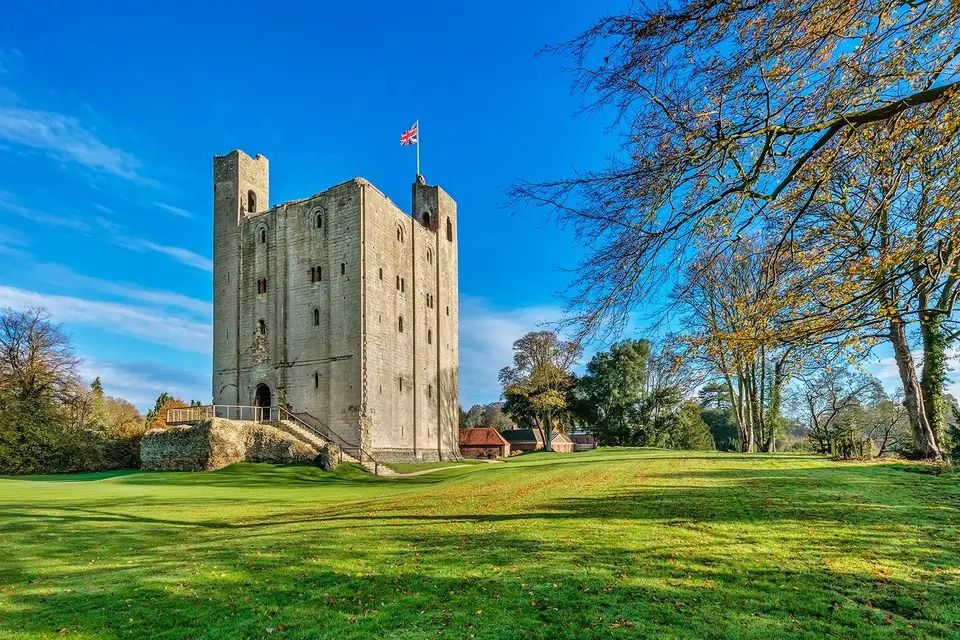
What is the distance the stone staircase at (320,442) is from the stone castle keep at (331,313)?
0.93 meters

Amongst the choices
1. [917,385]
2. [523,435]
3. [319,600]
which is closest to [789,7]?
[319,600]

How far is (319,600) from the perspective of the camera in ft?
17.4

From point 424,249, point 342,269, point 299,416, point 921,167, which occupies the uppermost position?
point 424,249

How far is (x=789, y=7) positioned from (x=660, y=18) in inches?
49.1

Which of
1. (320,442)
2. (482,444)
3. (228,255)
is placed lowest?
(482,444)

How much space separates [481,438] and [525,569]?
49.6m

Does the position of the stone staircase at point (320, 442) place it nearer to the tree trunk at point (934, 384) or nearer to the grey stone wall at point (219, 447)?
the grey stone wall at point (219, 447)

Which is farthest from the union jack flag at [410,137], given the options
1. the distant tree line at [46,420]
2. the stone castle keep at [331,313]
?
the distant tree line at [46,420]

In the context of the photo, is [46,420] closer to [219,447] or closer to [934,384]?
[219,447]

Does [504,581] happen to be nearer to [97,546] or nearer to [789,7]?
[789,7]

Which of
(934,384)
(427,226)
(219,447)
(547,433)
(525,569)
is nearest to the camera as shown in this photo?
(525,569)

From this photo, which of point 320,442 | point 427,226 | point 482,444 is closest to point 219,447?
point 320,442

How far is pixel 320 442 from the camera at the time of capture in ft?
98.2

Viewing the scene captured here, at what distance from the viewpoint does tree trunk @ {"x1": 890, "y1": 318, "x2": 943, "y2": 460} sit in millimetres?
16594
